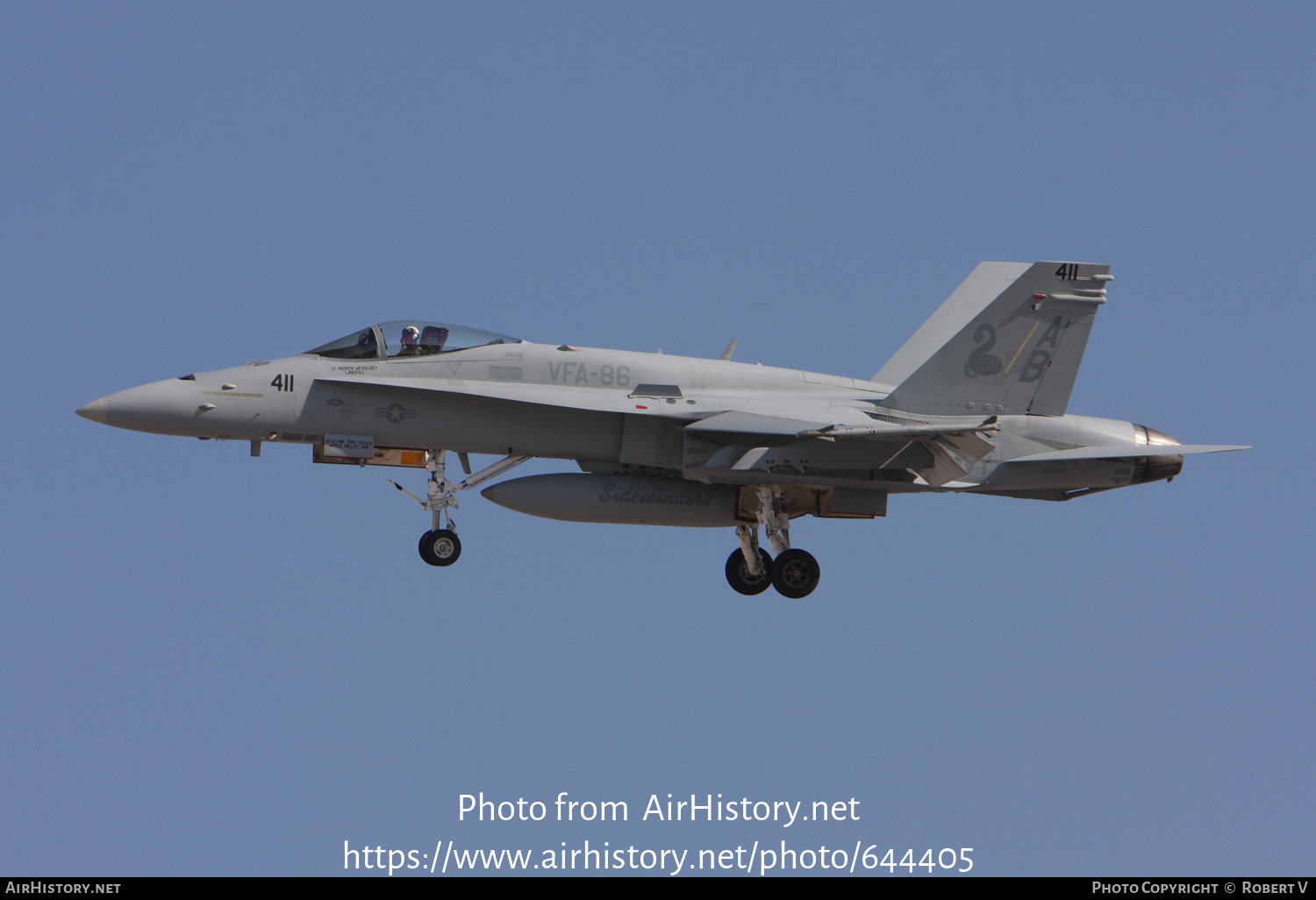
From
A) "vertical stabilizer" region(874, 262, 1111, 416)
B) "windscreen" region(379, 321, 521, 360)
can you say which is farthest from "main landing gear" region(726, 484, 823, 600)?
"windscreen" region(379, 321, 521, 360)

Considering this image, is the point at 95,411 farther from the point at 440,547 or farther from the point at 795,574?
the point at 795,574

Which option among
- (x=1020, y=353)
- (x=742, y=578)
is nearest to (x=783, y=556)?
(x=742, y=578)

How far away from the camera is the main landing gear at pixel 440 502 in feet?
58.7

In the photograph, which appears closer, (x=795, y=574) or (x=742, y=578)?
(x=795, y=574)

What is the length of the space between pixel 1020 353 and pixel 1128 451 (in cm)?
183

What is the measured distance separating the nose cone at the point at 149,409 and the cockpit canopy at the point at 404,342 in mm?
1592

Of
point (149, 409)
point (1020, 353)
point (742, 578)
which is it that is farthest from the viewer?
point (742, 578)

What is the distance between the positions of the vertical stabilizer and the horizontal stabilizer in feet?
3.01

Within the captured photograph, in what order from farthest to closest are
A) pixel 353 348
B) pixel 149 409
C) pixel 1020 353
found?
pixel 1020 353, pixel 353 348, pixel 149 409

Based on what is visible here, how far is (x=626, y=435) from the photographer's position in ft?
59.9

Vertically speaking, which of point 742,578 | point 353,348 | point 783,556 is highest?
point 353,348

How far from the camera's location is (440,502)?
18094mm

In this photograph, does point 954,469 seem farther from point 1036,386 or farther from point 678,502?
point 678,502

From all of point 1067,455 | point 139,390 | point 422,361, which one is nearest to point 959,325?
Answer: point 1067,455
